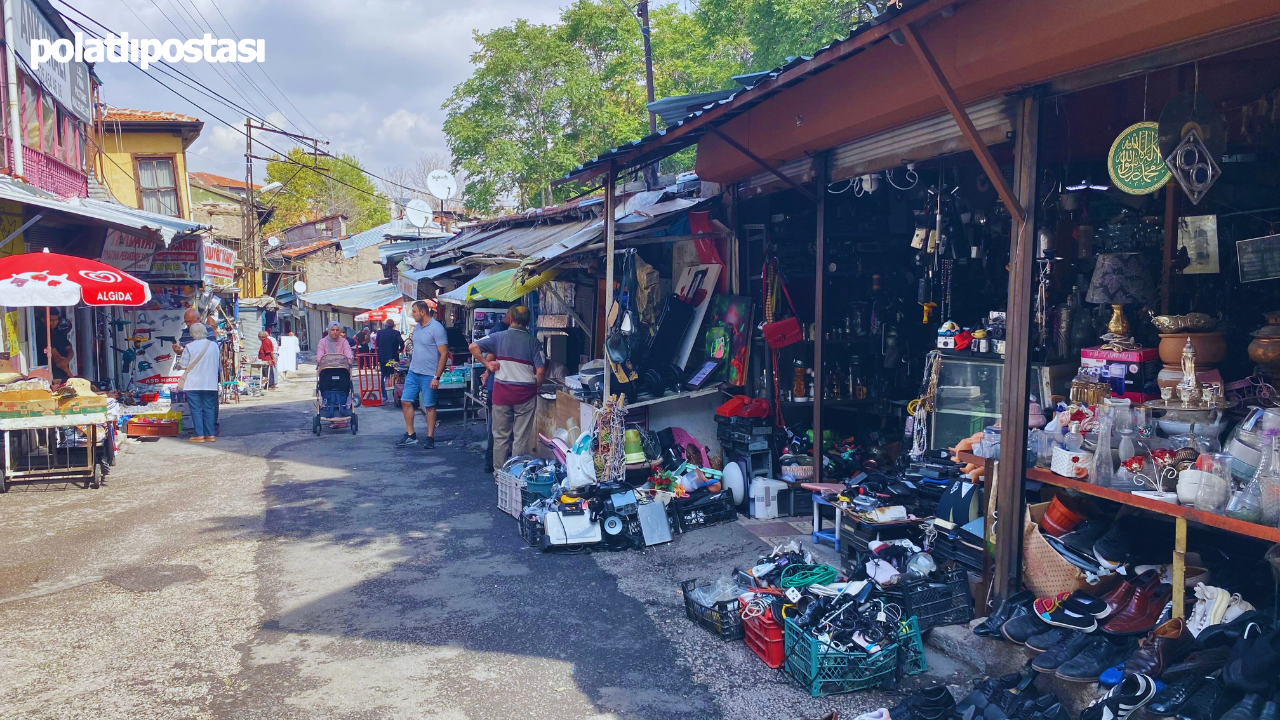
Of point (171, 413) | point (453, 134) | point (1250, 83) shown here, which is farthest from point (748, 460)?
point (453, 134)

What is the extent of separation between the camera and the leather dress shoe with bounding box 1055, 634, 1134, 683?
3.87 m

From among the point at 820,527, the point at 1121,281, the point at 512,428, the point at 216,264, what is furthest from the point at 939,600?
the point at 216,264

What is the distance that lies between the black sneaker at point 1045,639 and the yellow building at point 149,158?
2351 centimetres

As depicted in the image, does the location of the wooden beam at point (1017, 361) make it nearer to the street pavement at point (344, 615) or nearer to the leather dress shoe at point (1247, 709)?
the street pavement at point (344, 615)

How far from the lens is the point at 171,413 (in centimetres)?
1346

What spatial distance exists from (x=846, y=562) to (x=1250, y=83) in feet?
13.6

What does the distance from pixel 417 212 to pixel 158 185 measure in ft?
25.5

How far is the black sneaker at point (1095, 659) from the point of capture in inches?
152

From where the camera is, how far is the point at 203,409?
13.1 m

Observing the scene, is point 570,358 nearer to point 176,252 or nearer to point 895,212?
point 895,212

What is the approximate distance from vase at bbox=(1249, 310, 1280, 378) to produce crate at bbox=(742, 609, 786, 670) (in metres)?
3.07

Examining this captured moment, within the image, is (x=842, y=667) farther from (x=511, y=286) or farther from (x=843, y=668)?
(x=511, y=286)

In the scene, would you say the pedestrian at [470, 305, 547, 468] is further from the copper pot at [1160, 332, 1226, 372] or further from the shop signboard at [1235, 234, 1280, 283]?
the shop signboard at [1235, 234, 1280, 283]

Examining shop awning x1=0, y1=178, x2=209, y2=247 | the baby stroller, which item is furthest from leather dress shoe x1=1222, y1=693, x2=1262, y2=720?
the baby stroller
